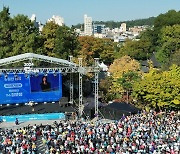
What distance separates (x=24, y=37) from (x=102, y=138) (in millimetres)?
18839

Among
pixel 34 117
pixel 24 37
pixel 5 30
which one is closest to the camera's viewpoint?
pixel 34 117

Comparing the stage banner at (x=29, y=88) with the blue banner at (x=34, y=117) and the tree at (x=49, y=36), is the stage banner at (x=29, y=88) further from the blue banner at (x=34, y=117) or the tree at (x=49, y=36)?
the tree at (x=49, y=36)

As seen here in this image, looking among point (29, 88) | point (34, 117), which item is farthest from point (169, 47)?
point (34, 117)

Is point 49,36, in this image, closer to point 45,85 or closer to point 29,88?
point 45,85

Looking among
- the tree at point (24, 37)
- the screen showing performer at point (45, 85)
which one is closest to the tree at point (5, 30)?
the tree at point (24, 37)

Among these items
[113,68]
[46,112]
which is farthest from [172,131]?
[113,68]

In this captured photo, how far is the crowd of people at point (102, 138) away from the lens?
65.0ft

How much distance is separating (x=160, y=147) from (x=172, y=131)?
3.24m

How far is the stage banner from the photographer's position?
31297mm

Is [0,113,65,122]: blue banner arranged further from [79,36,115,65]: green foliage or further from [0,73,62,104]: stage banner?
[79,36,115,65]: green foliage

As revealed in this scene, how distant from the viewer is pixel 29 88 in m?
31.9

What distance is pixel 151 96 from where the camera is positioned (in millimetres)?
30078

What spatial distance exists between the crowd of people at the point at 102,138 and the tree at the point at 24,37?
1428cm

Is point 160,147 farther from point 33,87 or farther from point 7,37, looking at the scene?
point 7,37
